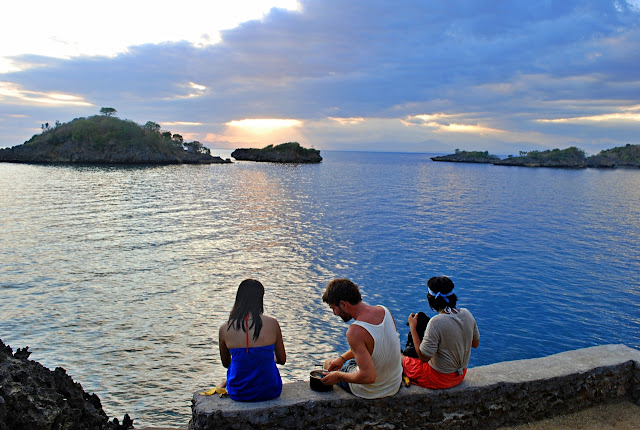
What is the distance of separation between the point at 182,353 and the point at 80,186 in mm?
43012

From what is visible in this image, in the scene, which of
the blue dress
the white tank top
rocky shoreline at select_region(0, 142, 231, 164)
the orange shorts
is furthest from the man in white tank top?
rocky shoreline at select_region(0, 142, 231, 164)

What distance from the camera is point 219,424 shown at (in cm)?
393

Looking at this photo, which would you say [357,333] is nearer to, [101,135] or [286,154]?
[101,135]

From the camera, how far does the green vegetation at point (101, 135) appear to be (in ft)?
364

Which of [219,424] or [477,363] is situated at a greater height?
[219,424]

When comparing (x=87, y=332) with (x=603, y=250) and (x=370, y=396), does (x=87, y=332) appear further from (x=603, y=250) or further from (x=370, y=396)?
(x=603, y=250)

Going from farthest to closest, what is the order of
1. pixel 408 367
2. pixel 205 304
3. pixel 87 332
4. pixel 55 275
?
1. pixel 55 275
2. pixel 205 304
3. pixel 87 332
4. pixel 408 367

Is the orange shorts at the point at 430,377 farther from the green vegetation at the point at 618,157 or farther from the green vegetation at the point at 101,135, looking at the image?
the green vegetation at the point at 618,157

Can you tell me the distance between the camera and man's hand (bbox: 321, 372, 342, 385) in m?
4.32

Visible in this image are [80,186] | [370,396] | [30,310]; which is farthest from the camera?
[80,186]

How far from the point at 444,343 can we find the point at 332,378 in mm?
1313

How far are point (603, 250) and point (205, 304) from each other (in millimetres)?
19658

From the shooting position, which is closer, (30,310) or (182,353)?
(182,353)

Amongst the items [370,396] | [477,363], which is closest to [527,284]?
[477,363]
